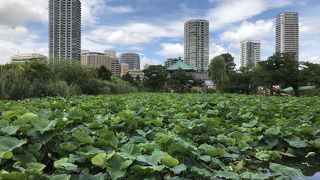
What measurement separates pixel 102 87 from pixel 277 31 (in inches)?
1499

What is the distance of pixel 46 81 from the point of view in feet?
54.3

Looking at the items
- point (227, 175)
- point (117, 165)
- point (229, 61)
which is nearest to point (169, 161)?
point (117, 165)

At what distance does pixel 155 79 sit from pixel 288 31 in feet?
73.8

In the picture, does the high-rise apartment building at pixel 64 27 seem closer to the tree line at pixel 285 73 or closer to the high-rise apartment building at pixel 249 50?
the tree line at pixel 285 73

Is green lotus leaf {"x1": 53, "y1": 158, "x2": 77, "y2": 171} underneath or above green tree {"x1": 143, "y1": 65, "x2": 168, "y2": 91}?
underneath

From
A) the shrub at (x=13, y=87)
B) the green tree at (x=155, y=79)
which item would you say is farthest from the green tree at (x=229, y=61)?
the shrub at (x=13, y=87)

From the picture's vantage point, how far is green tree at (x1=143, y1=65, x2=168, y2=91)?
43.5 m

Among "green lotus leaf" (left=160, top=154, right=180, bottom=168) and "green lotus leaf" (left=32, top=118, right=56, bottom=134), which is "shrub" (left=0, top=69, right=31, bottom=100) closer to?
"green lotus leaf" (left=32, top=118, right=56, bottom=134)

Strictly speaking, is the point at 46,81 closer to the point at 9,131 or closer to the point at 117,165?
the point at 9,131

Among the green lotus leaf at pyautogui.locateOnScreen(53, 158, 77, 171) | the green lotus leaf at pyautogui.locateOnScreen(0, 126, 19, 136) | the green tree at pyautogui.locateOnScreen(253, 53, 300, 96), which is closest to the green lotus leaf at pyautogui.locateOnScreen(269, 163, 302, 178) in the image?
the green lotus leaf at pyautogui.locateOnScreen(53, 158, 77, 171)

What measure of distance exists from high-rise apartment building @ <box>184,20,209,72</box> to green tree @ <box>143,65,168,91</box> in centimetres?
3472

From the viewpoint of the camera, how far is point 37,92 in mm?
14336

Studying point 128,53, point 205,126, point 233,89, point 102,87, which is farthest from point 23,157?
point 128,53

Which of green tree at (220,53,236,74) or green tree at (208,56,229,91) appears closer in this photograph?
green tree at (208,56,229,91)
